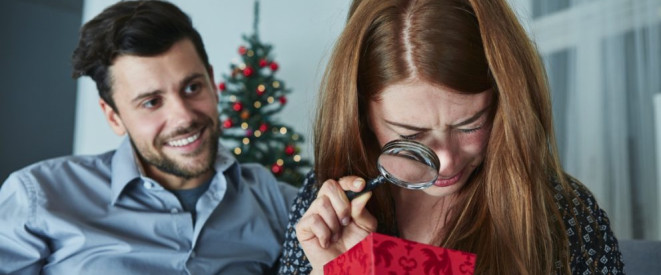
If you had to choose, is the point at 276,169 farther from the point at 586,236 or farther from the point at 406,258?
the point at 406,258

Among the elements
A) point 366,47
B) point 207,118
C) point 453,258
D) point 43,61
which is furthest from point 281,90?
point 453,258

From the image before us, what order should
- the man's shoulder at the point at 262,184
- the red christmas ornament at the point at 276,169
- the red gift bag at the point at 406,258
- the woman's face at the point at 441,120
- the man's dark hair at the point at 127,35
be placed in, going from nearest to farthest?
the red gift bag at the point at 406,258 → the woman's face at the point at 441,120 → the man's dark hair at the point at 127,35 → the man's shoulder at the point at 262,184 → the red christmas ornament at the point at 276,169

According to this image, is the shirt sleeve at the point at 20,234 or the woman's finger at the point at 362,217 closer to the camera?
the woman's finger at the point at 362,217

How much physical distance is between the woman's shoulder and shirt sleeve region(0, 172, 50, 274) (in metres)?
1.39

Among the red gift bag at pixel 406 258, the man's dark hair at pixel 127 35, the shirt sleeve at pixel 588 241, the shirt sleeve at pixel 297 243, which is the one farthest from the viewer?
the man's dark hair at pixel 127 35

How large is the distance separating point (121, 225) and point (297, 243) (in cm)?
60

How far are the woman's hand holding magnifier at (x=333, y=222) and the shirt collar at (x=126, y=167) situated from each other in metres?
0.77

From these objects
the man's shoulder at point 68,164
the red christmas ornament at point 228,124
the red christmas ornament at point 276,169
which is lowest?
the red christmas ornament at point 276,169

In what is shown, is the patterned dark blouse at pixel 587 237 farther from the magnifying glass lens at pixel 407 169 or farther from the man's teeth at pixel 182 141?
the man's teeth at pixel 182 141

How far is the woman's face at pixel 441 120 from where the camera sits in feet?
4.20

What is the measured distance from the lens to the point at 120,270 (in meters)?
1.81

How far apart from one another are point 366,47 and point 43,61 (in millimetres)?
3476

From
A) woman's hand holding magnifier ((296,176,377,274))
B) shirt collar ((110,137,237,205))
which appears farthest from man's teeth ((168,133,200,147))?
woman's hand holding magnifier ((296,176,377,274))

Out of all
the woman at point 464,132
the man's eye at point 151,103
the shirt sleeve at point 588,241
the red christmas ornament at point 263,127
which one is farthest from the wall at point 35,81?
the shirt sleeve at point 588,241
